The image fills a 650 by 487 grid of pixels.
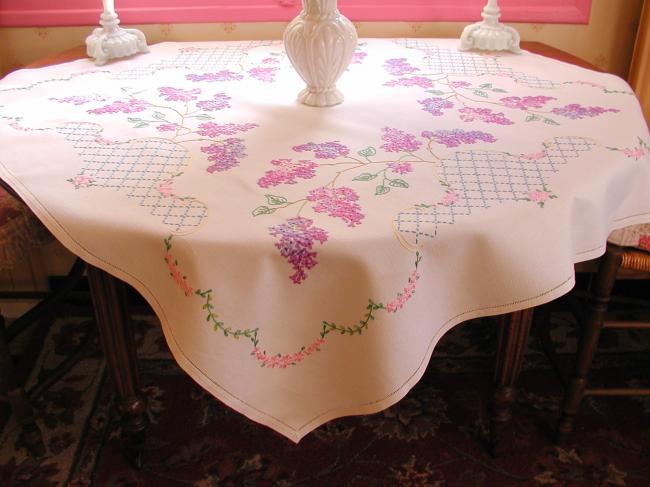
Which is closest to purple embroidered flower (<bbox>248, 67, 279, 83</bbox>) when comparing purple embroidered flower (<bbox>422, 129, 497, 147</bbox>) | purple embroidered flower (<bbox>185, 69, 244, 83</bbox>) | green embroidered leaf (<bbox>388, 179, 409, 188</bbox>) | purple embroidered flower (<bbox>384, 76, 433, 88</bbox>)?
purple embroidered flower (<bbox>185, 69, 244, 83</bbox>)

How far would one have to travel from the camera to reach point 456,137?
49.3 inches

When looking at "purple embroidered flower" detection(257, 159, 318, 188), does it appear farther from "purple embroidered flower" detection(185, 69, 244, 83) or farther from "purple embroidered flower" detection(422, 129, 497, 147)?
"purple embroidered flower" detection(185, 69, 244, 83)

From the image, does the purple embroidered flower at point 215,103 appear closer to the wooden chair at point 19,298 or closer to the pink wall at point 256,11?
the wooden chair at point 19,298

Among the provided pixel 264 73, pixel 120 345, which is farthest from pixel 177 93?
pixel 120 345

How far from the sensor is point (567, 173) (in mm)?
1115

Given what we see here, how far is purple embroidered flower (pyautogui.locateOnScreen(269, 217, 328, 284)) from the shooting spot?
0.93m

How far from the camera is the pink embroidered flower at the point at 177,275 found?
0.97 meters

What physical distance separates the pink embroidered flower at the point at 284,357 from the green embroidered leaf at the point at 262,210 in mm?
204

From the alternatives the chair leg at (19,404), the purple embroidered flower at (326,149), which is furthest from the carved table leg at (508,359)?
the chair leg at (19,404)

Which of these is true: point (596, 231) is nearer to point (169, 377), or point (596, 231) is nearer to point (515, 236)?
point (515, 236)

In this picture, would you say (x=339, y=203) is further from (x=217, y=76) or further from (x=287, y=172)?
(x=217, y=76)

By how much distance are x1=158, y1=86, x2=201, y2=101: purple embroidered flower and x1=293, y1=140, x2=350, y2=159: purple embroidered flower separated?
0.38 m

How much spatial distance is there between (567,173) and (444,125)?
28 centimetres

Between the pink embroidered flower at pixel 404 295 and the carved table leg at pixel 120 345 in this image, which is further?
the carved table leg at pixel 120 345
